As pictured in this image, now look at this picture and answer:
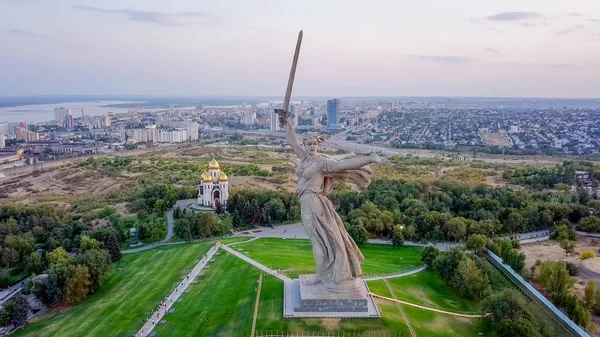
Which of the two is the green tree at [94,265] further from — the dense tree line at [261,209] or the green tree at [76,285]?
the dense tree line at [261,209]

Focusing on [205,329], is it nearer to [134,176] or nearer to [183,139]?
[134,176]

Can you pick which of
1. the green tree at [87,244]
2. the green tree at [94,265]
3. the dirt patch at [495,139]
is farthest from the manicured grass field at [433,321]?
the dirt patch at [495,139]

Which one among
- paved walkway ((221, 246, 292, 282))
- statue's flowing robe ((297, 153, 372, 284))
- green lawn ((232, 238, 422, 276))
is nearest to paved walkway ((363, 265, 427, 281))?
green lawn ((232, 238, 422, 276))

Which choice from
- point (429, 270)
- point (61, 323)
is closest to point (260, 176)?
point (429, 270)

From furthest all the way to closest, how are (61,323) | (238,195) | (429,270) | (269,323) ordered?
(238,195) → (429,270) → (61,323) → (269,323)

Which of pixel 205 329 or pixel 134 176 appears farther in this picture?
pixel 134 176

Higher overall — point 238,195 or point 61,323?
point 238,195
